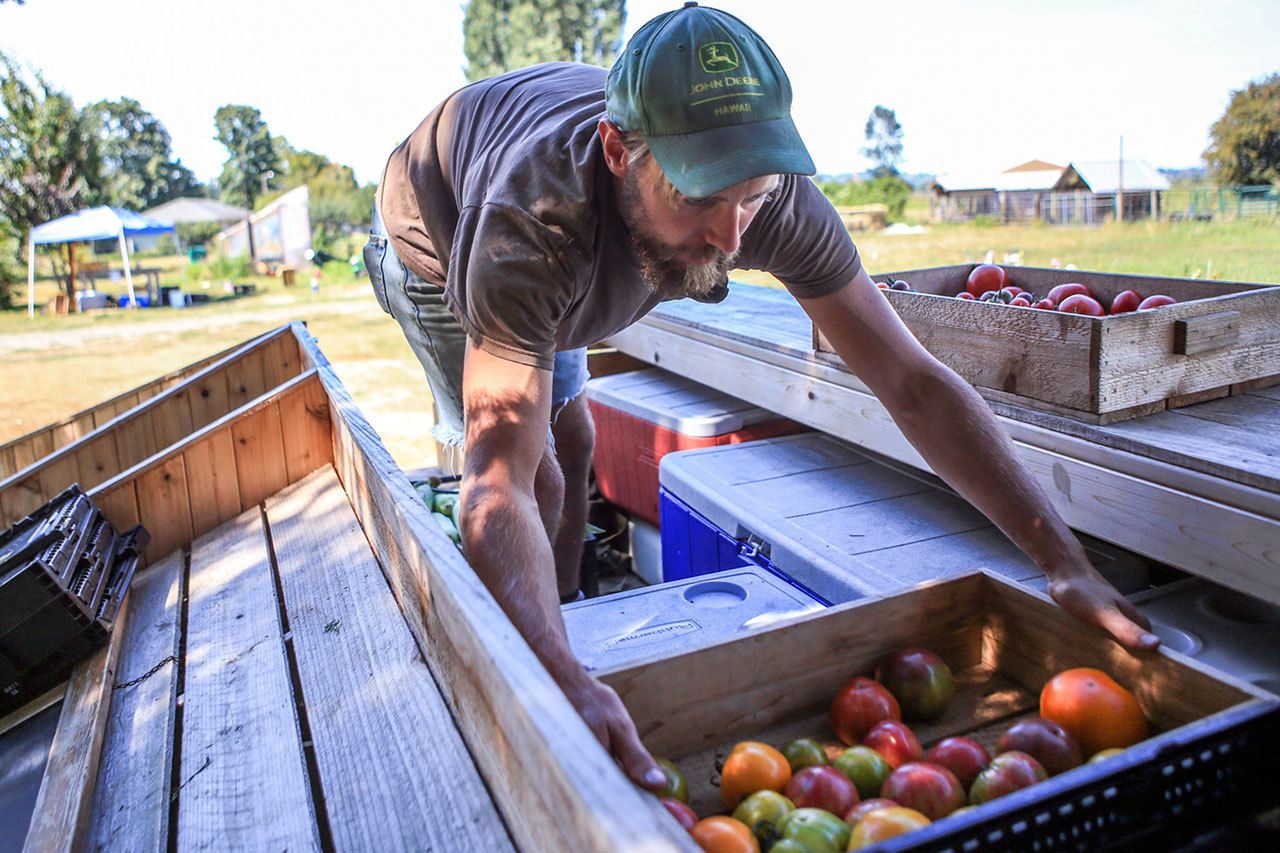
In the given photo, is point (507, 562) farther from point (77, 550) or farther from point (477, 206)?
point (77, 550)

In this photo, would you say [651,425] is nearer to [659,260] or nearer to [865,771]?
[659,260]

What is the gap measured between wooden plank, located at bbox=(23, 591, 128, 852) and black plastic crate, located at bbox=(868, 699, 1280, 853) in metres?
1.50

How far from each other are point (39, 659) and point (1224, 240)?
7.05 metres

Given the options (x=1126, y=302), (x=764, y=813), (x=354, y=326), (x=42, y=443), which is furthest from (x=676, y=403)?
(x=354, y=326)

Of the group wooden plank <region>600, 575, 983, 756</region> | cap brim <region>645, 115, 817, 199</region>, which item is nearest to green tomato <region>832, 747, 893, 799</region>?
wooden plank <region>600, 575, 983, 756</region>

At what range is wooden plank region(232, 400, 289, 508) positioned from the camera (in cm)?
385

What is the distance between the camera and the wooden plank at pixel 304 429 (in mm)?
3984

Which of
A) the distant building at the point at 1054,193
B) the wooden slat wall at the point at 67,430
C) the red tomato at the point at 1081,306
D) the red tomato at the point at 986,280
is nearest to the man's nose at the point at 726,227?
the red tomato at the point at 1081,306

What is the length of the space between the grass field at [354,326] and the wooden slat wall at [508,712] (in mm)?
3028

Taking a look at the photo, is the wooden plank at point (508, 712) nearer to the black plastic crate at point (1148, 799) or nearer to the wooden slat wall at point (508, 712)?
the wooden slat wall at point (508, 712)

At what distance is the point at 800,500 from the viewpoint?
10.9ft

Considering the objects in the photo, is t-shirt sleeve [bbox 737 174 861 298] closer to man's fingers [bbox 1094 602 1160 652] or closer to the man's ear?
the man's ear

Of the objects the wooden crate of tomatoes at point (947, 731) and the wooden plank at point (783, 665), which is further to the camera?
the wooden plank at point (783, 665)

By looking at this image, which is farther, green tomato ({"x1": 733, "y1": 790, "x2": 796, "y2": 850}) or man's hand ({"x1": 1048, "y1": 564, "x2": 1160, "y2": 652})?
man's hand ({"x1": 1048, "y1": 564, "x2": 1160, "y2": 652})
